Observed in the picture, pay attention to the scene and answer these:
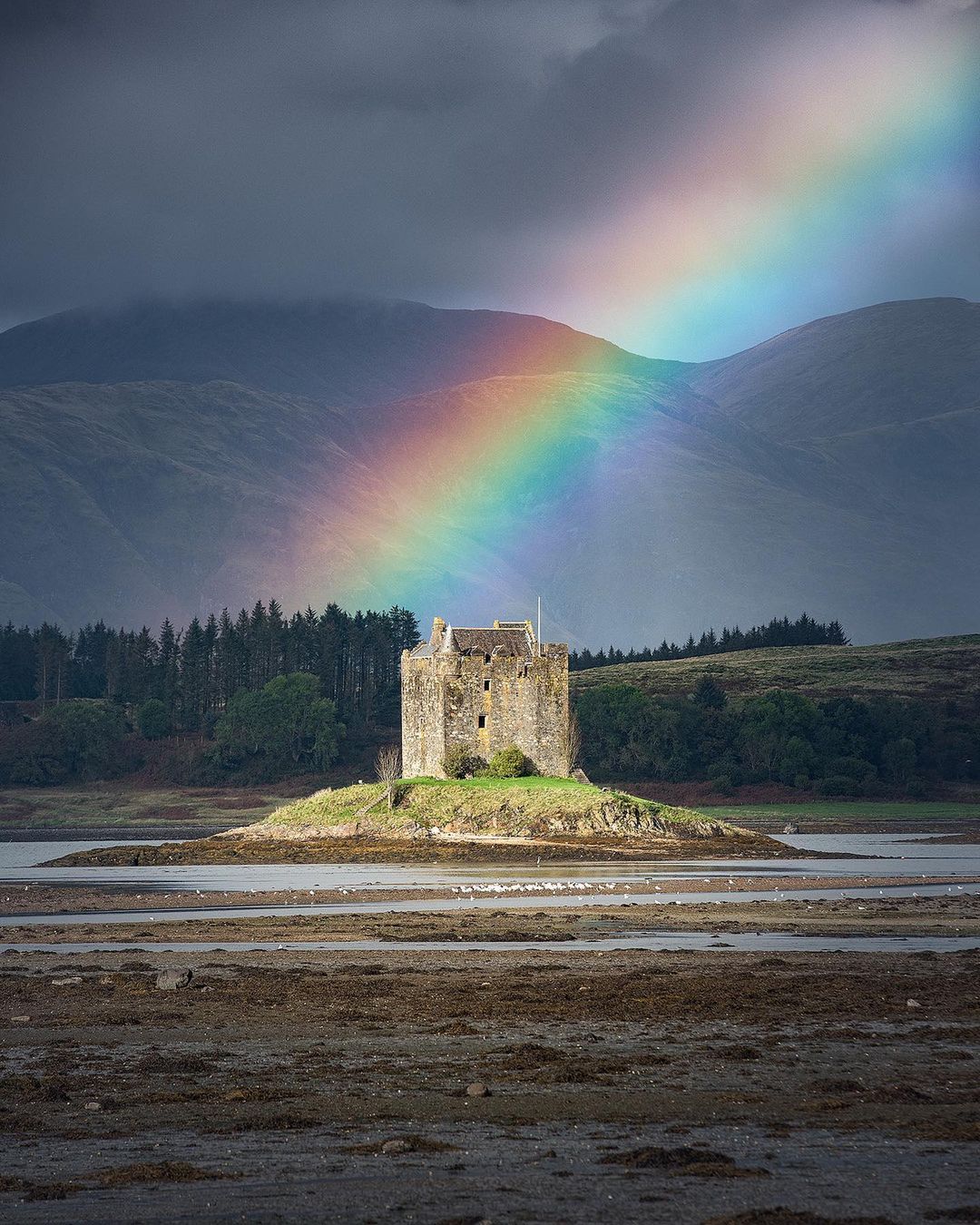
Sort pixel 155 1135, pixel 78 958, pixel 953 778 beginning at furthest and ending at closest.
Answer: pixel 953 778, pixel 78 958, pixel 155 1135

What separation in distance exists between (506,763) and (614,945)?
63263mm

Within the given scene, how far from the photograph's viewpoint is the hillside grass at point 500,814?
329 ft

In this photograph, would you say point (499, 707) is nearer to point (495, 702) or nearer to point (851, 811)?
point (495, 702)

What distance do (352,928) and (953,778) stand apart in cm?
13037

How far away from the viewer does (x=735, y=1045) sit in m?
28.8

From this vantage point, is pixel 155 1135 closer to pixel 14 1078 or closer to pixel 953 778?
pixel 14 1078

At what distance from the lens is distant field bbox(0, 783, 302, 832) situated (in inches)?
6324

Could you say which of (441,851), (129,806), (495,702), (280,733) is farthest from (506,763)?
(280,733)

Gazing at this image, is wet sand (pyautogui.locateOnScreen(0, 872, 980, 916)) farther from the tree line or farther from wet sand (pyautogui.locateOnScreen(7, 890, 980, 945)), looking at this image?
the tree line

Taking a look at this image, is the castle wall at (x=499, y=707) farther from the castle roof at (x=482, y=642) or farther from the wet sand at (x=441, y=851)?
the wet sand at (x=441, y=851)

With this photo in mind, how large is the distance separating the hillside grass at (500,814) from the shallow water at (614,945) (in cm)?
5206

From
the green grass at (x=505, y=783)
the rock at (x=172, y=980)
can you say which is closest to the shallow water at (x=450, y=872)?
the green grass at (x=505, y=783)

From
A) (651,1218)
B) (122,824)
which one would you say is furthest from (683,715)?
(651,1218)

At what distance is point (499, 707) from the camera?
111188 mm
